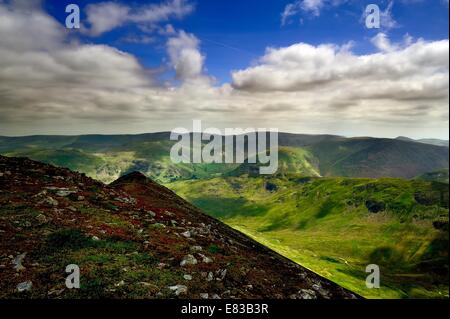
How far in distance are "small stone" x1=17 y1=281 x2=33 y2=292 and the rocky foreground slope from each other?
0.05 meters

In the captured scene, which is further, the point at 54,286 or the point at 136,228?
the point at 136,228

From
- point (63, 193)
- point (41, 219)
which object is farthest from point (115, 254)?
point (63, 193)

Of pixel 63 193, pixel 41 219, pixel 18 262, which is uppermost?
pixel 63 193

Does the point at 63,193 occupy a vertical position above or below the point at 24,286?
above

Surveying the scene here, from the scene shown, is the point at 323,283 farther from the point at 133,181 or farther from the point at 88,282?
the point at 133,181

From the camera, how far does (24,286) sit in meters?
19.7

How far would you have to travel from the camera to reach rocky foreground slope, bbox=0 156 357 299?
2086cm

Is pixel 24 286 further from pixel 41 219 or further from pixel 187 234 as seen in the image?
pixel 187 234

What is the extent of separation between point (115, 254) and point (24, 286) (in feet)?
21.5

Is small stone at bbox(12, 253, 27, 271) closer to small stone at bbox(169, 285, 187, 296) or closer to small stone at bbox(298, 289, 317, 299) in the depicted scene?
small stone at bbox(169, 285, 187, 296)

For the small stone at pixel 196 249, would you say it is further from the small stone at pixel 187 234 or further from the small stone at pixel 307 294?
the small stone at pixel 307 294

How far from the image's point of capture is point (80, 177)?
45.2 m
